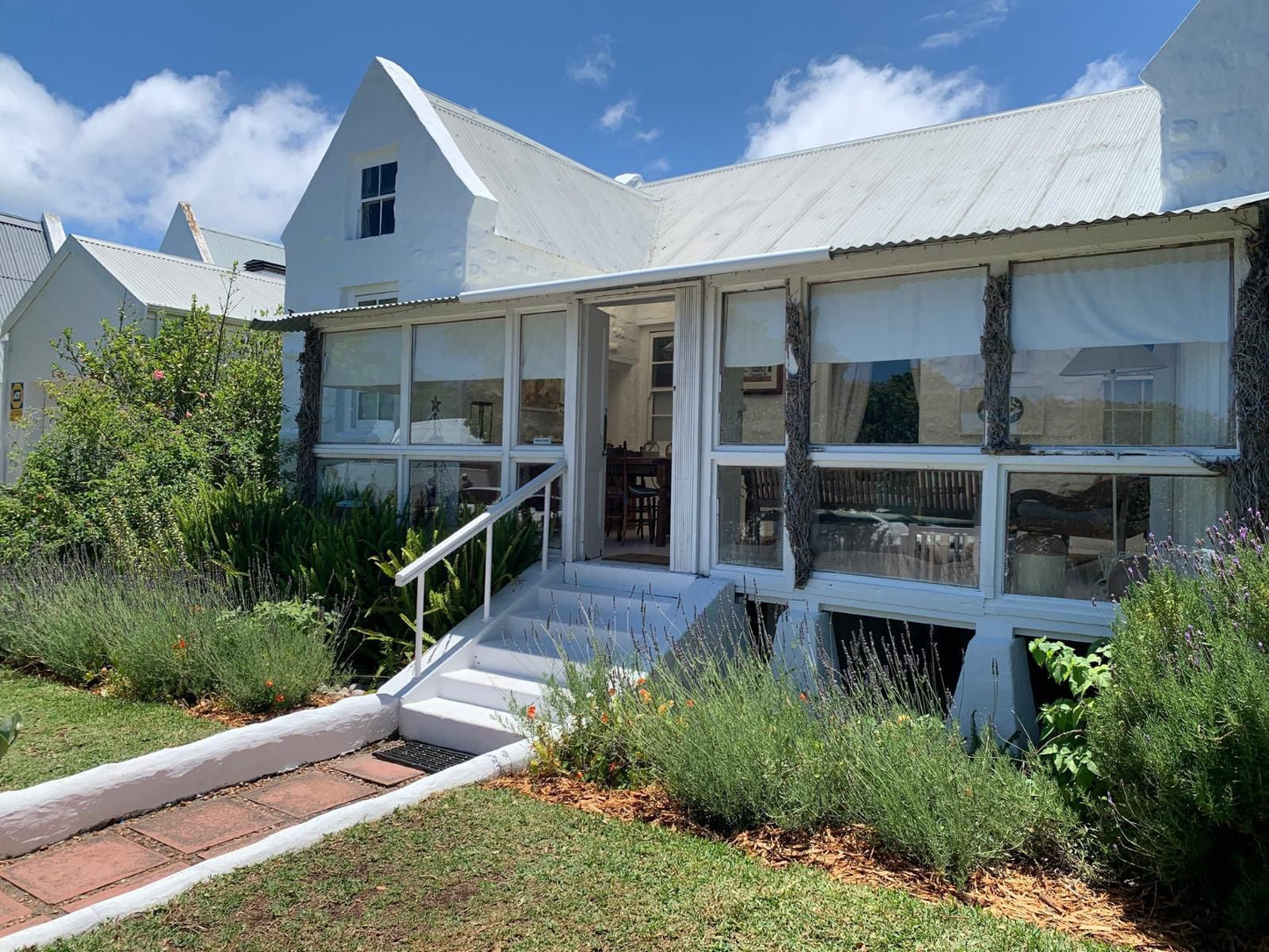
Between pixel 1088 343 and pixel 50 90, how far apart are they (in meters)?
19.3

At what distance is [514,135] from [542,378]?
4.34 meters

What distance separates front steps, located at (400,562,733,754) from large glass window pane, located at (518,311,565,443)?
4.64ft

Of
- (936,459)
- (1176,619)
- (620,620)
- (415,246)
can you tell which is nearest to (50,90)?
(415,246)

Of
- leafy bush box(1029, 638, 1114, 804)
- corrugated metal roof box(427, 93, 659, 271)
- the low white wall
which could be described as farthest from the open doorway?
leafy bush box(1029, 638, 1114, 804)

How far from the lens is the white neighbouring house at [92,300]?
15.6 metres

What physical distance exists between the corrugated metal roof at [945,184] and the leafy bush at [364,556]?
382 centimetres

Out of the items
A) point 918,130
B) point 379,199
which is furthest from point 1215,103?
point 379,199

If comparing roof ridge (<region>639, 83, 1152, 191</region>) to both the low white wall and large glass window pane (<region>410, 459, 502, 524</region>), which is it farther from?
the low white wall

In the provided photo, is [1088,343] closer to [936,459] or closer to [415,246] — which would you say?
[936,459]

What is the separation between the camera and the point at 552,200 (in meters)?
10.5

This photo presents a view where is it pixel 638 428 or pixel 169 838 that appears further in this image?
pixel 638 428

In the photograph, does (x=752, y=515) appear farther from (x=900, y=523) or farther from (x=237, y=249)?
(x=237, y=249)

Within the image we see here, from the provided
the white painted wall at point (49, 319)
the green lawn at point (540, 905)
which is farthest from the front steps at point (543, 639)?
the white painted wall at point (49, 319)

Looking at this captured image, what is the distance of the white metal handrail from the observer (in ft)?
21.3
